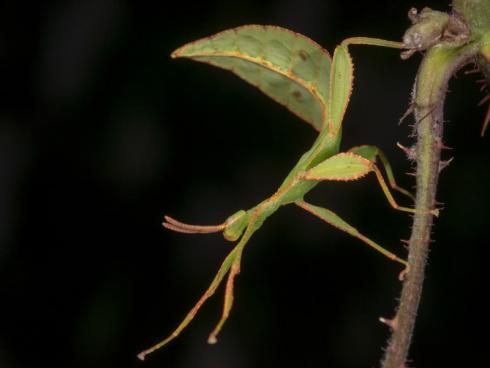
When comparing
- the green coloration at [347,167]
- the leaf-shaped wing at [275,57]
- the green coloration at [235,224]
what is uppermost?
the leaf-shaped wing at [275,57]

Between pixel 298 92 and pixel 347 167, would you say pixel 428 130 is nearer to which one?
pixel 347 167

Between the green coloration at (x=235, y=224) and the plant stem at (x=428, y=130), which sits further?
the green coloration at (x=235, y=224)

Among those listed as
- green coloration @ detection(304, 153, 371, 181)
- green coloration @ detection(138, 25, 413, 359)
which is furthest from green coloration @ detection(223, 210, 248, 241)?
green coloration @ detection(304, 153, 371, 181)

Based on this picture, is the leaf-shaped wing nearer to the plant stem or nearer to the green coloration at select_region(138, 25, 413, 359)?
the green coloration at select_region(138, 25, 413, 359)

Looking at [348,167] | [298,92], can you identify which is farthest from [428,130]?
[298,92]

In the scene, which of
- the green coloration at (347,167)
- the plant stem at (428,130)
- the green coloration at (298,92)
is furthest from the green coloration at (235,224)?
the plant stem at (428,130)

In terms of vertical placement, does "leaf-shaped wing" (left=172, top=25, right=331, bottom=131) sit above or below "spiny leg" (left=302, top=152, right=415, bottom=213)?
above

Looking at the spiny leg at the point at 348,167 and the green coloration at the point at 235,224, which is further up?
the spiny leg at the point at 348,167

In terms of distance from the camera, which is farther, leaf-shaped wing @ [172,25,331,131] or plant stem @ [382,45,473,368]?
leaf-shaped wing @ [172,25,331,131]

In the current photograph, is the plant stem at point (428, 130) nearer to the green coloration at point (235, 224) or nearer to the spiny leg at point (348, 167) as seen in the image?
the spiny leg at point (348, 167)
